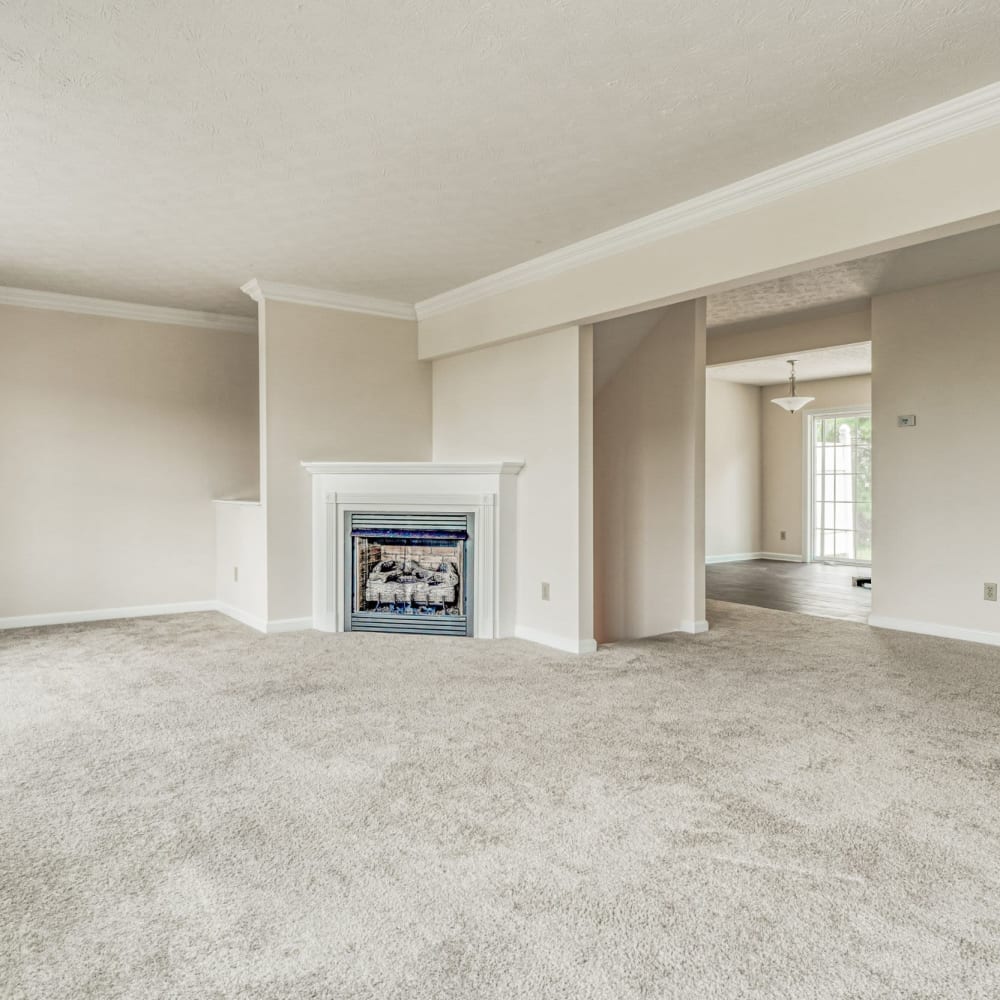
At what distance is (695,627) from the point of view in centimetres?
511

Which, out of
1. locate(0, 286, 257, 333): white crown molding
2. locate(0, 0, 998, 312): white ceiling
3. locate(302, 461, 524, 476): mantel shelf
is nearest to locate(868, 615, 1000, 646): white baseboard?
locate(302, 461, 524, 476): mantel shelf

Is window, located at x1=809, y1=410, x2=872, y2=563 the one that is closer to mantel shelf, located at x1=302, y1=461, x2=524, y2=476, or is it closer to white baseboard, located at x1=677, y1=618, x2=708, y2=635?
white baseboard, located at x1=677, y1=618, x2=708, y2=635

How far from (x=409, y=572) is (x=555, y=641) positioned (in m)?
1.14

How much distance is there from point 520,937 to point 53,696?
2878 mm

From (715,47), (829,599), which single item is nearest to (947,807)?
(715,47)

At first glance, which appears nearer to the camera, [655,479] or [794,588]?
[655,479]

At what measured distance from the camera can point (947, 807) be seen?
7.70 ft

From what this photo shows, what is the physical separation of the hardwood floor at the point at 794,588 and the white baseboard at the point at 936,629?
1.01 feet

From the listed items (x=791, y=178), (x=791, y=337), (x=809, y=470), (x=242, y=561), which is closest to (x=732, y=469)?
(x=809, y=470)

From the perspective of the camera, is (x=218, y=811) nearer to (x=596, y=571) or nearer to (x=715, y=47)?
(x=715, y=47)

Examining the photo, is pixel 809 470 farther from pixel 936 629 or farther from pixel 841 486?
pixel 936 629

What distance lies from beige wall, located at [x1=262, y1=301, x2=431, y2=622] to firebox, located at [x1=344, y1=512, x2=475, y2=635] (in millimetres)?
381

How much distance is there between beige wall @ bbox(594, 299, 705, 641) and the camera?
5.15 metres

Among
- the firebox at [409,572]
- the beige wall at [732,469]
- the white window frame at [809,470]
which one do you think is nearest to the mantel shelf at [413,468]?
the firebox at [409,572]
